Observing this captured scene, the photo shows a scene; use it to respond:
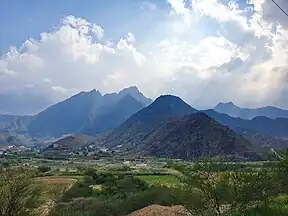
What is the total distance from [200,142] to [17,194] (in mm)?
145187

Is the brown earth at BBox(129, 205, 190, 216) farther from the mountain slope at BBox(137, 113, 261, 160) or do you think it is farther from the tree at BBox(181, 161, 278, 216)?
the mountain slope at BBox(137, 113, 261, 160)

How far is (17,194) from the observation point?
25.8m

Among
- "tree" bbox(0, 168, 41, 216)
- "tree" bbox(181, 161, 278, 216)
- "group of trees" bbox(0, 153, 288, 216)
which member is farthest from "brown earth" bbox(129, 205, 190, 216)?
"tree" bbox(181, 161, 278, 216)

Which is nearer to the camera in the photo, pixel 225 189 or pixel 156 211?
pixel 225 189

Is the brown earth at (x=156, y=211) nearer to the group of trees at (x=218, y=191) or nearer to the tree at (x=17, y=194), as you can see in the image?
the group of trees at (x=218, y=191)

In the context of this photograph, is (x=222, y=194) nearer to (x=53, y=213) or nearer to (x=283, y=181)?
(x=283, y=181)

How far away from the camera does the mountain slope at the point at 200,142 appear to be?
15720 cm

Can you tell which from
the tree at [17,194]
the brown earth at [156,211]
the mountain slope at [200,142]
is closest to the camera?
the tree at [17,194]

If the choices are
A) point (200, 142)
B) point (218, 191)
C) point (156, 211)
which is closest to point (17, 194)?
point (218, 191)

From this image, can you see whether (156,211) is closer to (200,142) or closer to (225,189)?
(225,189)

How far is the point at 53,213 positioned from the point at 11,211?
14.0 m

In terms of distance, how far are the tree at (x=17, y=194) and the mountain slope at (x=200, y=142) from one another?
121 m

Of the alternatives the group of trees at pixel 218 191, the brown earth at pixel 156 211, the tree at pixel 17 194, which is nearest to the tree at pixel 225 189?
the group of trees at pixel 218 191

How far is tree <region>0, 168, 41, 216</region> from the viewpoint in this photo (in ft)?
83.7
